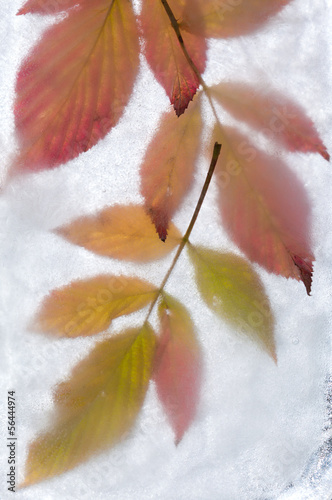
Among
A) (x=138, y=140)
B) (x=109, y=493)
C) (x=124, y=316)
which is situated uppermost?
(x=138, y=140)

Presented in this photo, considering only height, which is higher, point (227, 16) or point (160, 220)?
point (227, 16)

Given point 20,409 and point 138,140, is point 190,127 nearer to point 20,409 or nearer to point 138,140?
point 138,140

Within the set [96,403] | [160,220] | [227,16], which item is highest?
[227,16]

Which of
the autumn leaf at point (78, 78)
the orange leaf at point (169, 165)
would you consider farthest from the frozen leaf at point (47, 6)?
the orange leaf at point (169, 165)

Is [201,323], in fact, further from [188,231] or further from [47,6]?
[47,6]

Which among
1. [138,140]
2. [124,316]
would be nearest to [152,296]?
[124,316]

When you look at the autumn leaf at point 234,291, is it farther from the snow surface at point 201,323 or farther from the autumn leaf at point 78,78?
the autumn leaf at point 78,78

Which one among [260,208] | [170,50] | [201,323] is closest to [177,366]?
[201,323]
